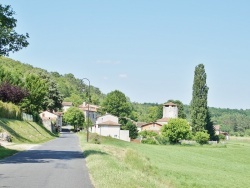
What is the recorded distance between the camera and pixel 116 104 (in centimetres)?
14412

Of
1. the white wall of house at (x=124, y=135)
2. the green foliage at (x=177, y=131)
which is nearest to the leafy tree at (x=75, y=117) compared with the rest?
the white wall of house at (x=124, y=135)

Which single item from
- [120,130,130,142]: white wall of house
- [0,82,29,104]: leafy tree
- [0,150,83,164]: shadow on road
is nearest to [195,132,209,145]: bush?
[120,130,130,142]: white wall of house

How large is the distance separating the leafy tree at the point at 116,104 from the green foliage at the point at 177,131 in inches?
1523

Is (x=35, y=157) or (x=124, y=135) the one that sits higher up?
(x=124, y=135)

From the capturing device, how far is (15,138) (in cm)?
4609

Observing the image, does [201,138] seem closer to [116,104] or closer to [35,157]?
[116,104]

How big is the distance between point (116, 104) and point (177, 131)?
144ft

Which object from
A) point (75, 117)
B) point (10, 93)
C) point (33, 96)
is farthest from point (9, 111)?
point (75, 117)

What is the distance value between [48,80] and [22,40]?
8864 centimetres

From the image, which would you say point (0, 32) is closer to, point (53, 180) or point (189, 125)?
point (53, 180)

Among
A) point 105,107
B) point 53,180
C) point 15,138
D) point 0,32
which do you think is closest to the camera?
point 53,180

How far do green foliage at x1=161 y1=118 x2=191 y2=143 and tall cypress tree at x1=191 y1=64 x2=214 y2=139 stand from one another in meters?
4.19

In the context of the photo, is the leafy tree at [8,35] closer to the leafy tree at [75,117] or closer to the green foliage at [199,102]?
the green foliage at [199,102]

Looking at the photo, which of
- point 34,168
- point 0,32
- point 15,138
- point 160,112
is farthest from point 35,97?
point 160,112
